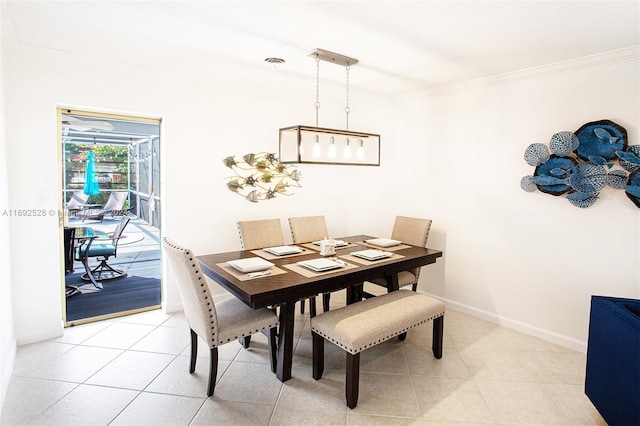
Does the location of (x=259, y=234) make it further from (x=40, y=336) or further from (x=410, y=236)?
(x=40, y=336)

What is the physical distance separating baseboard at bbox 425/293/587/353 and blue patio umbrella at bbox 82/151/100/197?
12.5 ft

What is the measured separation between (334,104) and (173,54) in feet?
7.60

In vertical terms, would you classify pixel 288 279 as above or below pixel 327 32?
below

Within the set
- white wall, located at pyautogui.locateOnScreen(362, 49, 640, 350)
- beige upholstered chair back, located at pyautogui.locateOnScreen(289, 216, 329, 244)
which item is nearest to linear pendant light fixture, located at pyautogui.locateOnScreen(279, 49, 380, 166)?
white wall, located at pyautogui.locateOnScreen(362, 49, 640, 350)

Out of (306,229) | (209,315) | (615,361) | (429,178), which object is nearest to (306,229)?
(306,229)

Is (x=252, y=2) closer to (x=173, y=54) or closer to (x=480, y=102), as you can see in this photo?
(x=173, y=54)

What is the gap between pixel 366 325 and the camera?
2.32 m

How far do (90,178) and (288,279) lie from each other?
2403 mm

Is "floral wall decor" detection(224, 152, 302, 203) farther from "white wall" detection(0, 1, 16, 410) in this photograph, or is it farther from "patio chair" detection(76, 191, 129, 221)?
"white wall" detection(0, 1, 16, 410)

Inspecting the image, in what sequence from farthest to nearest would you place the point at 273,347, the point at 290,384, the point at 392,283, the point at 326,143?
the point at 326,143, the point at 392,283, the point at 273,347, the point at 290,384

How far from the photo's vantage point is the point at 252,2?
79.0 inches

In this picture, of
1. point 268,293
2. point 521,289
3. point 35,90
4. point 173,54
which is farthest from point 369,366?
point 35,90

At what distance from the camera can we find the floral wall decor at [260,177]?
157 inches

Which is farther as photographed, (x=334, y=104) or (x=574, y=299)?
(x=334, y=104)
